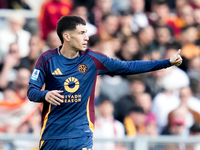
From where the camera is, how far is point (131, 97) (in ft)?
27.4

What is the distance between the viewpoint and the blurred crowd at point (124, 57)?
7672mm

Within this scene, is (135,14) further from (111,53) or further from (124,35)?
(111,53)

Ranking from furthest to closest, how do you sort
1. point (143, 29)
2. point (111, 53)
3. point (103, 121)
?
point (143, 29) → point (111, 53) → point (103, 121)

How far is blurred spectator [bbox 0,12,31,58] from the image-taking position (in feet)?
30.9

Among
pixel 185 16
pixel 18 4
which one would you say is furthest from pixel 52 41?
pixel 185 16

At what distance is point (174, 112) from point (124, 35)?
2494 mm

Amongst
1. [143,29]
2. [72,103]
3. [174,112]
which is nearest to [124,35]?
[143,29]

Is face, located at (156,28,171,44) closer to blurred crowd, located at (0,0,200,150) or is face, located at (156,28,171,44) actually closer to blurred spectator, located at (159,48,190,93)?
blurred crowd, located at (0,0,200,150)

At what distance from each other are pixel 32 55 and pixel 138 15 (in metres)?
2.93

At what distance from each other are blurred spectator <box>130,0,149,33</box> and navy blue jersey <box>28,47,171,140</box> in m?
5.31

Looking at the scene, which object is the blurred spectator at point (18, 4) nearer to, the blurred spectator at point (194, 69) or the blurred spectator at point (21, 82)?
the blurred spectator at point (21, 82)

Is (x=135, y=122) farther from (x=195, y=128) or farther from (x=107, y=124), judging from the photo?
(x=195, y=128)

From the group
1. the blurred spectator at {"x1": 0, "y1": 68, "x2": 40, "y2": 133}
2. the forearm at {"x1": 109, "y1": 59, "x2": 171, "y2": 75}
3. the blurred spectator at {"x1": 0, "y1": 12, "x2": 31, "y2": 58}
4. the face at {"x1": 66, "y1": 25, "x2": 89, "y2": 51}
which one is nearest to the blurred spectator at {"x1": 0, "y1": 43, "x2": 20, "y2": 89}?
the blurred spectator at {"x1": 0, "y1": 12, "x2": 31, "y2": 58}

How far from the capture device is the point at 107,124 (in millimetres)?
7562
